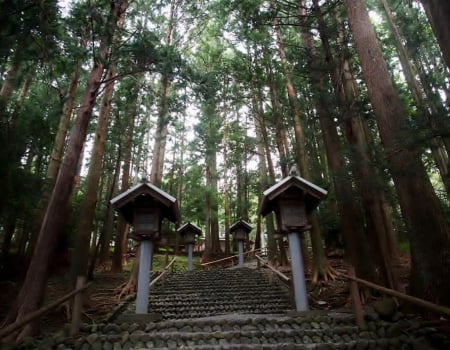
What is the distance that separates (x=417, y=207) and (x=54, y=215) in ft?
21.9

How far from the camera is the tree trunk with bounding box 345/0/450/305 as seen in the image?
14.5 feet

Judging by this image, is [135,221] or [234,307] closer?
[135,221]

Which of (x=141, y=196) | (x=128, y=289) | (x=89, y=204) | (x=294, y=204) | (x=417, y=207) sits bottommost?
(x=128, y=289)

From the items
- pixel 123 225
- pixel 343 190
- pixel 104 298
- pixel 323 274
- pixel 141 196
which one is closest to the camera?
pixel 141 196

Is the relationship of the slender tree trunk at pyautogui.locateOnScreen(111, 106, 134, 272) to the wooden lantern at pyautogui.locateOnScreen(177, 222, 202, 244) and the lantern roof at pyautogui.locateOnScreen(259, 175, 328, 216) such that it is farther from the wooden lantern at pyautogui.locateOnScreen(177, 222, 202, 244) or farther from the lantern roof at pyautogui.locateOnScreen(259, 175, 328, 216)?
the lantern roof at pyautogui.locateOnScreen(259, 175, 328, 216)

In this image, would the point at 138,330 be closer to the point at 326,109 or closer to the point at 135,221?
the point at 135,221

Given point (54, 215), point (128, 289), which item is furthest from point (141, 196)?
point (128, 289)

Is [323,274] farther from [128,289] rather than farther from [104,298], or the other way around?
[104,298]

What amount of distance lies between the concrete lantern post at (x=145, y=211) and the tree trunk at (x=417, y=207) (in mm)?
4712

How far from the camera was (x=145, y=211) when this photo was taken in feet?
22.5

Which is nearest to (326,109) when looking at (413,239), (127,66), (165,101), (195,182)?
(413,239)

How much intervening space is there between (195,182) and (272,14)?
14.6 m

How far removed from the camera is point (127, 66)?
7.40 metres

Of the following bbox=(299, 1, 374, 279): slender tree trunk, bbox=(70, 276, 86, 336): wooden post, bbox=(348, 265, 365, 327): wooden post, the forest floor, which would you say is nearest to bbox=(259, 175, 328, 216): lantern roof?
bbox=(299, 1, 374, 279): slender tree trunk
